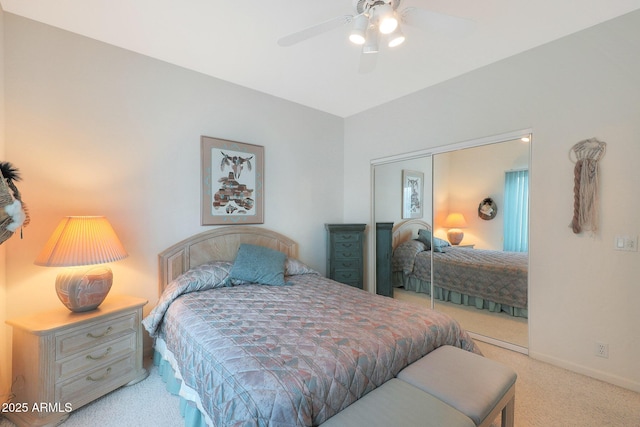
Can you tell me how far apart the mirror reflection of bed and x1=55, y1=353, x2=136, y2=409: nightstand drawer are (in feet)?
9.96

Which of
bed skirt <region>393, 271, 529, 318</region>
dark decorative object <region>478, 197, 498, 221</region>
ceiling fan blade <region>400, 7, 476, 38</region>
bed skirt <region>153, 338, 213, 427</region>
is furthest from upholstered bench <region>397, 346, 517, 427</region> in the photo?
ceiling fan blade <region>400, 7, 476, 38</region>

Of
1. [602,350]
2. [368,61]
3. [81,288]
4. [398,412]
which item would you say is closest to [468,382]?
[398,412]

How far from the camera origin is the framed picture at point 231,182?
9.46 feet

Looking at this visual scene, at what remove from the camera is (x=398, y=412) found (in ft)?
3.92

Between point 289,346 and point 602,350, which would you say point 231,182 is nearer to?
point 289,346

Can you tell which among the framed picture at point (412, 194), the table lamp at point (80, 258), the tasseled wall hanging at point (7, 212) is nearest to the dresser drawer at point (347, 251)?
the framed picture at point (412, 194)

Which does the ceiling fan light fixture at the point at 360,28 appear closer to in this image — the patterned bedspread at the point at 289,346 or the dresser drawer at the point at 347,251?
the patterned bedspread at the point at 289,346

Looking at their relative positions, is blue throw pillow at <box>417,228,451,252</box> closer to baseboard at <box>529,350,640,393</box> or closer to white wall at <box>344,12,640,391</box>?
white wall at <box>344,12,640,391</box>

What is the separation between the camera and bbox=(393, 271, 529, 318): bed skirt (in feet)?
8.99

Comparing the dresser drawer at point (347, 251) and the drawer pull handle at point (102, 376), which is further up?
the dresser drawer at point (347, 251)

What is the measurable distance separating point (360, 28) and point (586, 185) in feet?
7.16

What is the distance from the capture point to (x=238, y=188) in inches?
122

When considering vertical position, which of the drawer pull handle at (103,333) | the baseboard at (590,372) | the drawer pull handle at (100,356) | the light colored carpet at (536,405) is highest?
the drawer pull handle at (103,333)

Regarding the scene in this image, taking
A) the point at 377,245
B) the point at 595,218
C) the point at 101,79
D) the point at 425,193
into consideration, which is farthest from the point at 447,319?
the point at 101,79
